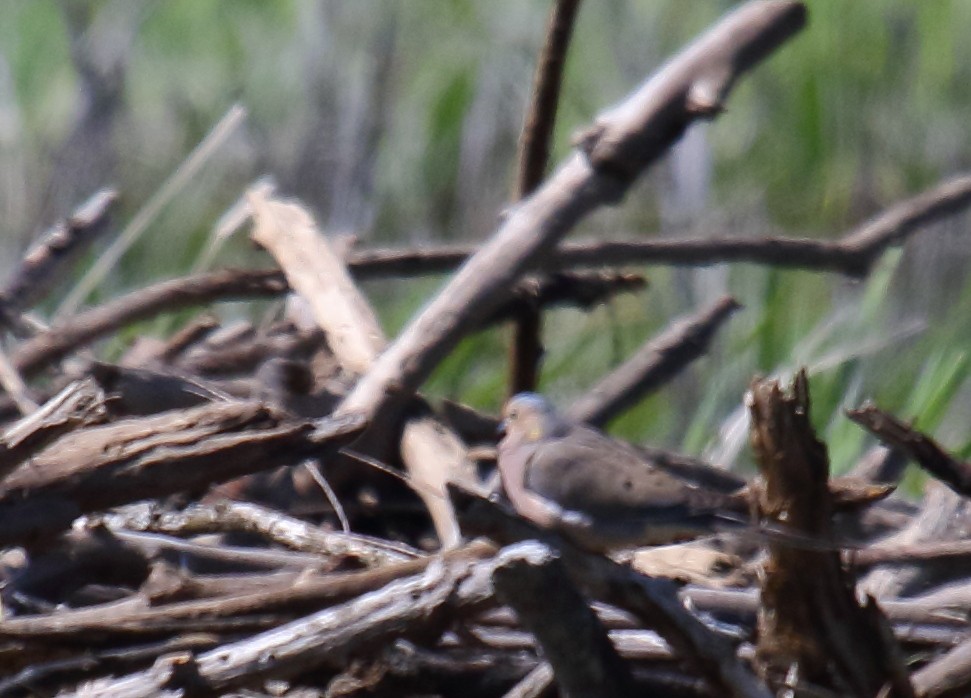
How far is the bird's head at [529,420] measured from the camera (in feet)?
9.25

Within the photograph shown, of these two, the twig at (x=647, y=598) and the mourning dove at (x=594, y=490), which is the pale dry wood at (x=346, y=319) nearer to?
the mourning dove at (x=594, y=490)

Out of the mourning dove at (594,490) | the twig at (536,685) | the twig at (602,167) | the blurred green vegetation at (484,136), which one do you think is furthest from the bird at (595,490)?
the blurred green vegetation at (484,136)

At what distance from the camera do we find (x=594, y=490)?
9.20 feet

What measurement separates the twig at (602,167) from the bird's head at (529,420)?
0.66 ft

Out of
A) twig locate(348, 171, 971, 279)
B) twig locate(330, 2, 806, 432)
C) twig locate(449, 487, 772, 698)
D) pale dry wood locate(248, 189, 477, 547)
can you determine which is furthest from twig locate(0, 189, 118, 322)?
twig locate(449, 487, 772, 698)

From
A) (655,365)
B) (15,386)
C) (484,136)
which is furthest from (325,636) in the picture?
(484,136)

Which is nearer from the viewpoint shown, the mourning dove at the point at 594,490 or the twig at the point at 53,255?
the mourning dove at the point at 594,490

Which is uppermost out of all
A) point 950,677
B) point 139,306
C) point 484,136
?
point 484,136

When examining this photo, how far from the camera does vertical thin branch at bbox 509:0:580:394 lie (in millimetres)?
3057

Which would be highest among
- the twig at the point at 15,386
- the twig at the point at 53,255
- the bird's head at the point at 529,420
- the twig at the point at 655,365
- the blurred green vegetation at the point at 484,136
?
the blurred green vegetation at the point at 484,136

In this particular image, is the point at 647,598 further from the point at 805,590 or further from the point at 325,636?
the point at 325,636

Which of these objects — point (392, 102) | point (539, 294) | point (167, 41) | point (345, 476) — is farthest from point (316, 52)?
point (345, 476)

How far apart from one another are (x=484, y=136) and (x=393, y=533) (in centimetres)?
309

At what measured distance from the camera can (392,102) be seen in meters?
5.93
